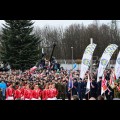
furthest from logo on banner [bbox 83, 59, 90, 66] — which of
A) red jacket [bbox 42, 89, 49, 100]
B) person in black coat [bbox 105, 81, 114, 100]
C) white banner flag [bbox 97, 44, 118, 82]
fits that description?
red jacket [bbox 42, 89, 49, 100]

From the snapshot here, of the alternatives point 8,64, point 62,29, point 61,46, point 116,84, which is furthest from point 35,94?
point 62,29

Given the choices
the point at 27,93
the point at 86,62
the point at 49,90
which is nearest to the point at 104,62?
the point at 86,62

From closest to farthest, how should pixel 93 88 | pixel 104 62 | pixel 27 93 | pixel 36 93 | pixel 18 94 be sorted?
pixel 36 93, pixel 27 93, pixel 18 94, pixel 104 62, pixel 93 88

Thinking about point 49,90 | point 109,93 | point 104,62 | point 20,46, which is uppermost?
point 20,46

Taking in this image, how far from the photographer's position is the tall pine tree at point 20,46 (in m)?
39.0

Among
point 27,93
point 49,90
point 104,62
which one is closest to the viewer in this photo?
point 27,93

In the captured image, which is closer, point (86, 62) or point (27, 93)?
point (27, 93)

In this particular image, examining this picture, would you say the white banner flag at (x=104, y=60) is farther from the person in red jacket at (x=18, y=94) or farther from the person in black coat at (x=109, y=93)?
the person in red jacket at (x=18, y=94)

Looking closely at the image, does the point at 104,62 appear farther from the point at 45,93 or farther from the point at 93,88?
the point at 45,93

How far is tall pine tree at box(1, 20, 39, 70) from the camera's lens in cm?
3900

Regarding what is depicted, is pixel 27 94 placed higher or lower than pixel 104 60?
lower

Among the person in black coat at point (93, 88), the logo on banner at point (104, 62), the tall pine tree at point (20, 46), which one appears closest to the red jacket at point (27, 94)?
the person in black coat at point (93, 88)

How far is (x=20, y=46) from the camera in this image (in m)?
39.3
